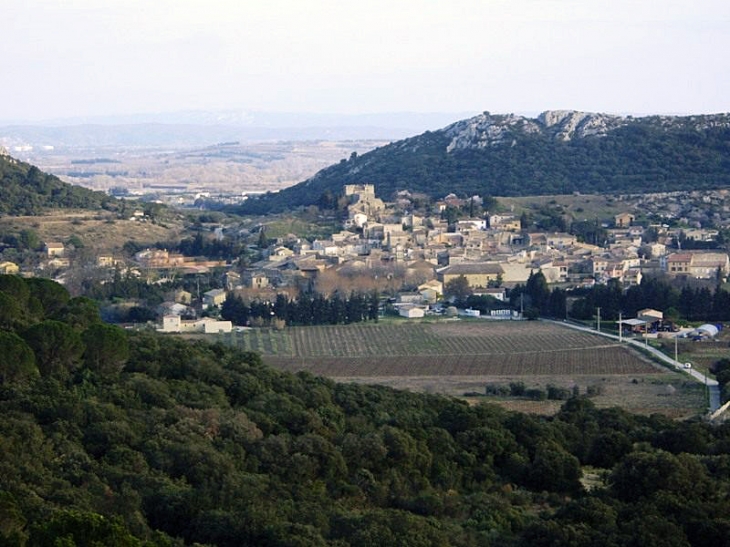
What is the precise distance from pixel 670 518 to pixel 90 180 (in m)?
129

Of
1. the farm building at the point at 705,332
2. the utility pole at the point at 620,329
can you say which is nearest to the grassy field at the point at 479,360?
the utility pole at the point at 620,329

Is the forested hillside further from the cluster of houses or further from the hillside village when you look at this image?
the cluster of houses

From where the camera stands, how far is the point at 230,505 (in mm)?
14766

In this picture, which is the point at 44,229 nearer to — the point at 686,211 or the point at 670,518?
the point at 686,211

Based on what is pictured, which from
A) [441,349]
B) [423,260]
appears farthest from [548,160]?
[441,349]

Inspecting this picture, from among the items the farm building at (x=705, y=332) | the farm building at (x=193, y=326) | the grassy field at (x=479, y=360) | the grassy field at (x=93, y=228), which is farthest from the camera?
the grassy field at (x=93, y=228)

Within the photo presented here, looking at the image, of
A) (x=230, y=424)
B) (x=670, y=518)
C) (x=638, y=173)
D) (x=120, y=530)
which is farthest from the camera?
(x=638, y=173)

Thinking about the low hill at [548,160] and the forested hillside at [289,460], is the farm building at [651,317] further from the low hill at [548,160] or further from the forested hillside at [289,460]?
the low hill at [548,160]

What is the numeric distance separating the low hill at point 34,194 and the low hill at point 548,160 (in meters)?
13.5

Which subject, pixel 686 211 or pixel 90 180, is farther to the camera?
pixel 90 180

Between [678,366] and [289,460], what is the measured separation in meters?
18.0

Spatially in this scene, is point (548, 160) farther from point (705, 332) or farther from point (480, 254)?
point (705, 332)

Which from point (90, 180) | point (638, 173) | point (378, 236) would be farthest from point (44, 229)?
point (90, 180)

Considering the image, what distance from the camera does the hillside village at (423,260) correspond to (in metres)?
49.4
